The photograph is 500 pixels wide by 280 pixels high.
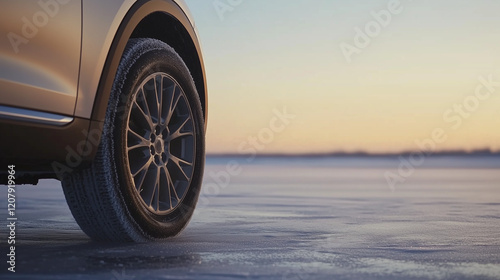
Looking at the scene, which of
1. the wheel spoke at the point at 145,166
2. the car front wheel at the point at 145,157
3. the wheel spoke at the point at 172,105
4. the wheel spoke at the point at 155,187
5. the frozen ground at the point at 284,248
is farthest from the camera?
the wheel spoke at the point at 172,105

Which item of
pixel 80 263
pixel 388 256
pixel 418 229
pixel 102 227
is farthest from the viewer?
pixel 418 229

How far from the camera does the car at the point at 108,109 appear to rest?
291cm

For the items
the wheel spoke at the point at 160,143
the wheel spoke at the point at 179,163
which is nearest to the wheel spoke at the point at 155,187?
the wheel spoke at the point at 160,143

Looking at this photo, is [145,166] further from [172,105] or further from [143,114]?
[172,105]

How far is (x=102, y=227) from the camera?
360 cm

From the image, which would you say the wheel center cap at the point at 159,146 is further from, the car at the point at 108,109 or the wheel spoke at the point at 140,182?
the wheel spoke at the point at 140,182

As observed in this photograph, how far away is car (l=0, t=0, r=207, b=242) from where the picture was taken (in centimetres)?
291

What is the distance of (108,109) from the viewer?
3.46 metres

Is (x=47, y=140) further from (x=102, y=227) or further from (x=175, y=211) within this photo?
(x=175, y=211)

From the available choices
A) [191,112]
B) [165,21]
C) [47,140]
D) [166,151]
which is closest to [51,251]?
[47,140]

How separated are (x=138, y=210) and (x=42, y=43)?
3.38 ft

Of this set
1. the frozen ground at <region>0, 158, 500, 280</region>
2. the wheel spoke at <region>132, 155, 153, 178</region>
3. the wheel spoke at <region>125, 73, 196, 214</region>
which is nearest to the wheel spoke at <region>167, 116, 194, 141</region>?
the wheel spoke at <region>125, 73, 196, 214</region>

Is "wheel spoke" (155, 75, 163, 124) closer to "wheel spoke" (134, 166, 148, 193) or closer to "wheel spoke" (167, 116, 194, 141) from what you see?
"wheel spoke" (167, 116, 194, 141)

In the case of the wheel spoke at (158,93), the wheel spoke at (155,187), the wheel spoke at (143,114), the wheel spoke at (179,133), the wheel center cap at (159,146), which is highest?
the wheel spoke at (158,93)
